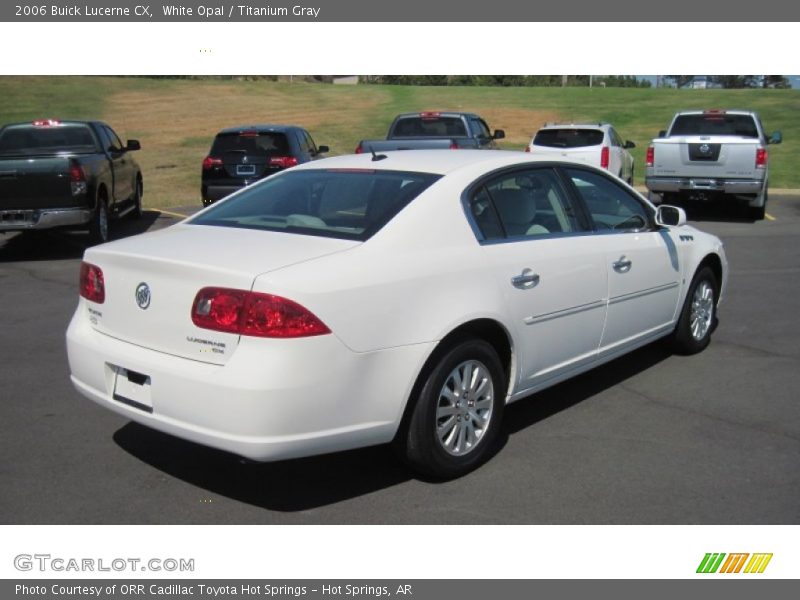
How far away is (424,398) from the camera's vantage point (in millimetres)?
4312

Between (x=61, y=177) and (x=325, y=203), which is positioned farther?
(x=61, y=177)

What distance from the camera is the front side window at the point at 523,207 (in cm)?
490

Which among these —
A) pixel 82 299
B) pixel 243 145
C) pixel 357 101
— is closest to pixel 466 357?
pixel 82 299

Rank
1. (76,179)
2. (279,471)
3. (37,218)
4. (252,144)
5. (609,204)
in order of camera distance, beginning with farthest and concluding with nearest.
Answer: (252,144) → (76,179) → (37,218) → (609,204) → (279,471)

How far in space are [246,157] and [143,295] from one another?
10937 millimetres

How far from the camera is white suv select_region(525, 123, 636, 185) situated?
17.4m

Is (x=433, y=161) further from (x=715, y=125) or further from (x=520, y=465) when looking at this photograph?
(x=715, y=125)

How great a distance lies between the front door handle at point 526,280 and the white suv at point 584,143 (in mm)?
12852

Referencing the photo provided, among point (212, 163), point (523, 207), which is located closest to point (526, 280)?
point (523, 207)

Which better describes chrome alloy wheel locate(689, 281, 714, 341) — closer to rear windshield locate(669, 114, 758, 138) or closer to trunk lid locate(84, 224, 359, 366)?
trunk lid locate(84, 224, 359, 366)

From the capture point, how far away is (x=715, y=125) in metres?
16.1

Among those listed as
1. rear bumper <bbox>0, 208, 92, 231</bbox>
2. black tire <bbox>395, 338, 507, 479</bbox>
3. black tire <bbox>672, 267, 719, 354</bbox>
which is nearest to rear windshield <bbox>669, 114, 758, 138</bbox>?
black tire <bbox>672, 267, 719, 354</bbox>

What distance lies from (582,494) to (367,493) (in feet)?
3.50

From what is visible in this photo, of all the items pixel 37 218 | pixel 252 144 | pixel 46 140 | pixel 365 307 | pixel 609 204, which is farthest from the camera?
pixel 252 144
